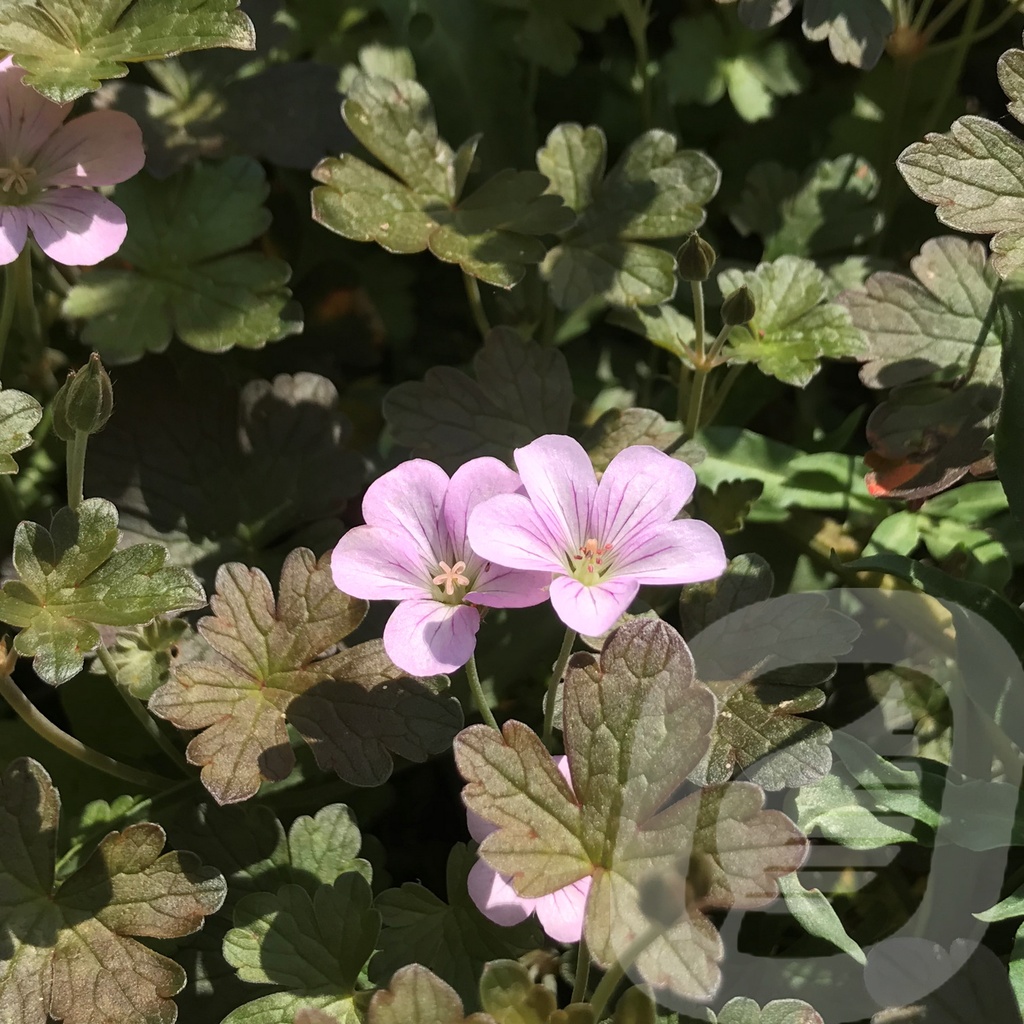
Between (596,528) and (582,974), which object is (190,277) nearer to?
(596,528)

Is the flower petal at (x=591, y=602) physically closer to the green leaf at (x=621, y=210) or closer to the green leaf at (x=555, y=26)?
the green leaf at (x=621, y=210)

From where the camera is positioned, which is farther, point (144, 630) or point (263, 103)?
point (263, 103)

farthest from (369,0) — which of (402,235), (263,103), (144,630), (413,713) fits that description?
(413,713)

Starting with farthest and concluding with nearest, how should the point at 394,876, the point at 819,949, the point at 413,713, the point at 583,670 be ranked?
the point at 394,876 → the point at 819,949 → the point at 413,713 → the point at 583,670

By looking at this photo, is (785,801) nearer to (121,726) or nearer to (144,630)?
(144,630)

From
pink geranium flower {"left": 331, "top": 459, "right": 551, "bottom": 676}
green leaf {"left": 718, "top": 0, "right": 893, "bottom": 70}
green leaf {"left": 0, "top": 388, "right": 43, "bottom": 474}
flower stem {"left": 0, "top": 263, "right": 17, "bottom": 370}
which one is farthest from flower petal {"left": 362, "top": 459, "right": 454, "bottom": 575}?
green leaf {"left": 718, "top": 0, "right": 893, "bottom": 70}

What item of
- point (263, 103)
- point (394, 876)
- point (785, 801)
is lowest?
point (394, 876)
